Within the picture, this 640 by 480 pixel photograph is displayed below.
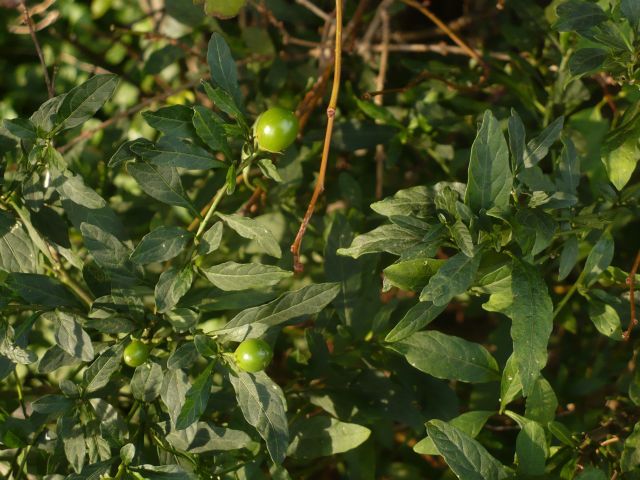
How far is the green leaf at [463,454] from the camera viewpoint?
3.89 ft

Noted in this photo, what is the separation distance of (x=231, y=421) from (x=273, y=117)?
691 mm

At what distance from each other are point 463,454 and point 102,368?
69 cm

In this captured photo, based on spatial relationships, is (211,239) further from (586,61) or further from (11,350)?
(586,61)

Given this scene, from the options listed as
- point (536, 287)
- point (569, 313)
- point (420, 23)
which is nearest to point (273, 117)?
point (536, 287)

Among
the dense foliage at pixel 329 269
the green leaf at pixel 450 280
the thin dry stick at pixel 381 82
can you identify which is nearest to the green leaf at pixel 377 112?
the dense foliage at pixel 329 269

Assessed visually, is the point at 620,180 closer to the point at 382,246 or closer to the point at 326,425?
the point at 382,246

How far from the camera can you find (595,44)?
1.46 m

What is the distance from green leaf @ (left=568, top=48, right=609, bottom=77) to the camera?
4.24 feet

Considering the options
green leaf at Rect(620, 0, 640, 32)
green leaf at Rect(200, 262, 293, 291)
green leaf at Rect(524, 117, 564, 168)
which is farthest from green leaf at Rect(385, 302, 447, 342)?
green leaf at Rect(620, 0, 640, 32)

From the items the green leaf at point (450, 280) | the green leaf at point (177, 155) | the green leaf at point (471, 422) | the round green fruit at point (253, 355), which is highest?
the green leaf at point (177, 155)

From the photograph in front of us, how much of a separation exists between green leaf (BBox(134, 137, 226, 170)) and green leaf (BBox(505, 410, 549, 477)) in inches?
30.3

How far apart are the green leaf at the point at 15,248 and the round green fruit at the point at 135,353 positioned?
0.89ft

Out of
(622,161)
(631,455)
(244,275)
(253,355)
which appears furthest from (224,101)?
(631,455)

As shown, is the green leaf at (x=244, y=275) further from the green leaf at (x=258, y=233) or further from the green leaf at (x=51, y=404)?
the green leaf at (x=51, y=404)
